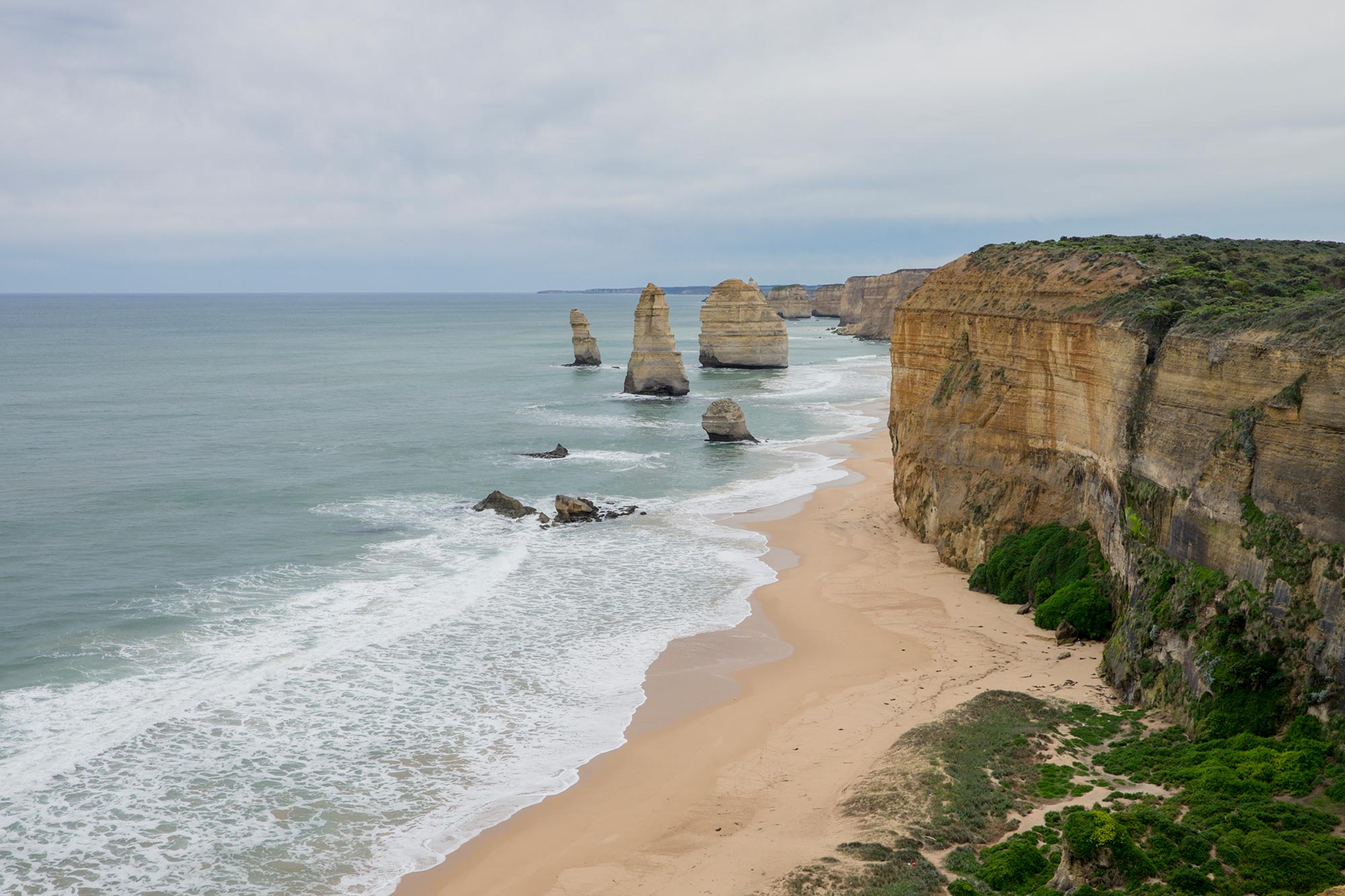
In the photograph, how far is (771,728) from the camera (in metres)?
17.4

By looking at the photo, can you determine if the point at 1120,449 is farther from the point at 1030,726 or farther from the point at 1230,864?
the point at 1230,864

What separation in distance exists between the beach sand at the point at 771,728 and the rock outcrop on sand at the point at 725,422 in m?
22.3

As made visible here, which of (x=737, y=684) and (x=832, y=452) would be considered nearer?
(x=737, y=684)

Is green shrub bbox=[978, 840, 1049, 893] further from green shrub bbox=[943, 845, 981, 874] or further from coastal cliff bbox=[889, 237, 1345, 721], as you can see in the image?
coastal cliff bbox=[889, 237, 1345, 721]

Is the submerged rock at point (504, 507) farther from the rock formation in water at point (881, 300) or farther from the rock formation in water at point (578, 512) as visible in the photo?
the rock formation in water at point (881, 300)

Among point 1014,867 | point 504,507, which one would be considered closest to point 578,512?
point 504,507

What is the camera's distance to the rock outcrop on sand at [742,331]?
292 ft

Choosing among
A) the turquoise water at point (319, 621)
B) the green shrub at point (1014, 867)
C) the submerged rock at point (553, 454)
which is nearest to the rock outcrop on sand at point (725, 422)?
the turquoise water at point (319, 621)

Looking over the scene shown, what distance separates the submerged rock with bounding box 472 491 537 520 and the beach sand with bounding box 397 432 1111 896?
10922 millimetres

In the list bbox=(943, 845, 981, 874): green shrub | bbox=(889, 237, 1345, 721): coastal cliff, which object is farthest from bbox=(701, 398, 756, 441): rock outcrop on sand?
bbox=(943, 845, 981, 874): green shrub

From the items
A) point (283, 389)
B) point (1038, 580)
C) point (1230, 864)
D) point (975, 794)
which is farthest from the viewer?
point (283, 389)

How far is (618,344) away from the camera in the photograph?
13300 cm

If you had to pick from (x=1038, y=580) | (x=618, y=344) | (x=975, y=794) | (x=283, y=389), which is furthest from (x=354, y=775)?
(x=618, y=344)

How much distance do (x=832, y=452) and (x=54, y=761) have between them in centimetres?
3720
